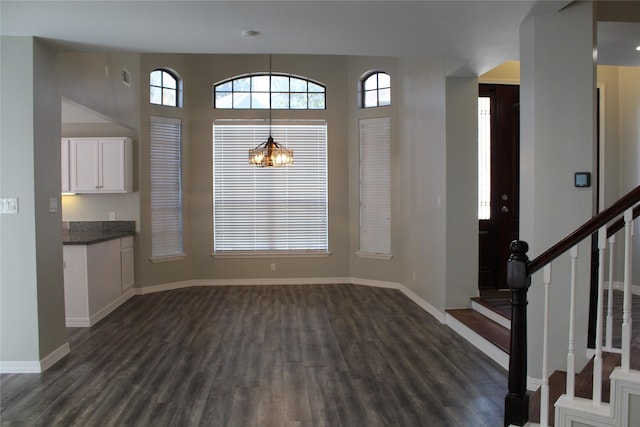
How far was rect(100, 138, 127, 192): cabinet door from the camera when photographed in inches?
241

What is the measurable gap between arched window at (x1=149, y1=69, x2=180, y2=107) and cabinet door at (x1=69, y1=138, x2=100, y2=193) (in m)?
1.17

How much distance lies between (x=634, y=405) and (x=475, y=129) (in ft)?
11.1

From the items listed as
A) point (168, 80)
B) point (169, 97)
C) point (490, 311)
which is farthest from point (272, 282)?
point (490, 311)

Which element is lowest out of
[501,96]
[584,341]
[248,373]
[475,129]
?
[248,373]

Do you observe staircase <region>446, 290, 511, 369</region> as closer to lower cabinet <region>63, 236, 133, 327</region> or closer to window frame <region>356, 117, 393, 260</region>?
window frame <region>356, 117, 393, 260</region>

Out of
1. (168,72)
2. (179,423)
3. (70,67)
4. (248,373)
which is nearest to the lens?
(179,423)

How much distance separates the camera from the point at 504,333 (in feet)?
13.1

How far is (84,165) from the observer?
240 inches

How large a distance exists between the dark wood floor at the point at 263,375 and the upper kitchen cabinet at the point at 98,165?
186 cm

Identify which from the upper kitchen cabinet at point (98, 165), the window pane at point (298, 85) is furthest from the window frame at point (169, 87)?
the window pane at point (298, 85)

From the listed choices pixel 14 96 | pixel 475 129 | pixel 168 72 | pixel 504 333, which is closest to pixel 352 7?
pixel 475 129

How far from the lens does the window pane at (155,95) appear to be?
6.72 meters

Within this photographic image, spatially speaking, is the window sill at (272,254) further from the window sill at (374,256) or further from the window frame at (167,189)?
the window frame at (167,189)

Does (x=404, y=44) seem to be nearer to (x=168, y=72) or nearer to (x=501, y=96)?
(x=501, y=96)
